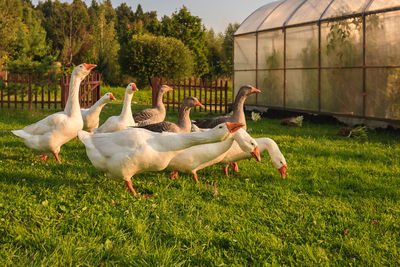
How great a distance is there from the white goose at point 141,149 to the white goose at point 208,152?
0.69m

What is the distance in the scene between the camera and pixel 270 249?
3184mm

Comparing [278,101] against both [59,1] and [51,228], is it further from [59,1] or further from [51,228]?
[59,1]

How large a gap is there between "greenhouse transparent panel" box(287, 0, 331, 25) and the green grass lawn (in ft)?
28.3

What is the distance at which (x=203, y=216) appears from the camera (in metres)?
3.87

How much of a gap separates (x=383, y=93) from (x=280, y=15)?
5.91m

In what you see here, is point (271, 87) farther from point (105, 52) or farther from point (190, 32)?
point (190, 32)

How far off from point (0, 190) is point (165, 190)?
202 cm

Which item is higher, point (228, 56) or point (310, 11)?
point (228, 56)

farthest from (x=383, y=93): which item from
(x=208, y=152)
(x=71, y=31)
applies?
(x=71, y=31)

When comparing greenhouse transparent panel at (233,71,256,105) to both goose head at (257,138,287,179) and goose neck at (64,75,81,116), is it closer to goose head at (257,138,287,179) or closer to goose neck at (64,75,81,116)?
goose head at (257,138,287,179)

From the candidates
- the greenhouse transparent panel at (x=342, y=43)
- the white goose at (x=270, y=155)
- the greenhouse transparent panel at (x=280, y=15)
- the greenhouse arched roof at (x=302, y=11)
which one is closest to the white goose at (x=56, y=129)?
the white goose at (x=270, y=155)

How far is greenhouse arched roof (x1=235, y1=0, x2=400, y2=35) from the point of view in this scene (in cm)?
1156

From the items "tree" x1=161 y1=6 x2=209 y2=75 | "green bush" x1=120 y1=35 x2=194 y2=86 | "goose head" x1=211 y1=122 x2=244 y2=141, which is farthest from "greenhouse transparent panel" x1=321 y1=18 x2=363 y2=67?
"tree" x1=161 y1=6 x2=209 y2=75

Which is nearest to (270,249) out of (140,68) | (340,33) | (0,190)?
(0,190)
